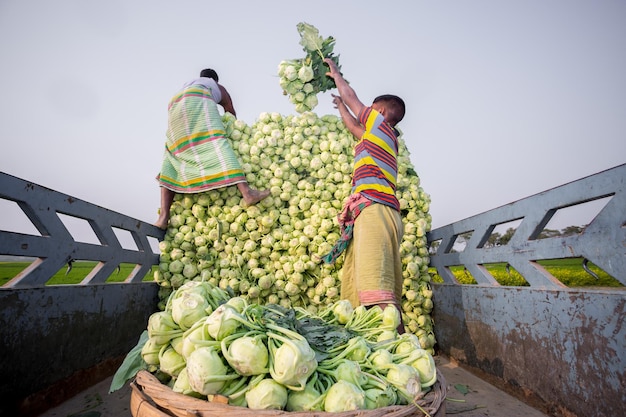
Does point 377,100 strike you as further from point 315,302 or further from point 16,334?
point 16,334

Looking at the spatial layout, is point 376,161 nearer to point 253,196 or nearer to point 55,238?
point 253,196

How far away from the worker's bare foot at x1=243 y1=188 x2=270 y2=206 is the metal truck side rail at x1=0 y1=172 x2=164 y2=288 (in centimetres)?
120

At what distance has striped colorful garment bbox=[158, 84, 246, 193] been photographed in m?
3.70

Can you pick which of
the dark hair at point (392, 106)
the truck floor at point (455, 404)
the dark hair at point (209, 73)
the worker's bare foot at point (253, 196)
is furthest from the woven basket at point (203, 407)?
the dark hair at point (209, 73)

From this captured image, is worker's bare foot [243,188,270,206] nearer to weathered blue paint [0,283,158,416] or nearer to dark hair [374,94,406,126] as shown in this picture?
weathered blue paint [0,283,158,416]

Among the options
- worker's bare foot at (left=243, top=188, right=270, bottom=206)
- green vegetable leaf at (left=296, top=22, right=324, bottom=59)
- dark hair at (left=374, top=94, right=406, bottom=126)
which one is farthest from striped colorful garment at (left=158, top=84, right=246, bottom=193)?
dark hair at (left=374, top=94, right=406, bottom=126)

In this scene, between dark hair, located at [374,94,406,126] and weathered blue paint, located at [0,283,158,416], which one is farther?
dark hair, located at [374,94,406,126]

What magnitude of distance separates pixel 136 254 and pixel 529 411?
11.9 feet

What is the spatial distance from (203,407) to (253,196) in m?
2.69

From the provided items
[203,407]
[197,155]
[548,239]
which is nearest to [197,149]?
[197,155]

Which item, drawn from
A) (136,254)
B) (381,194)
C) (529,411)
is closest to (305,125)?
(381,194)

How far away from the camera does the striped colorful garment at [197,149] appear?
3.70 metres

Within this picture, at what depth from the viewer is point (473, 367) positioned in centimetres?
318

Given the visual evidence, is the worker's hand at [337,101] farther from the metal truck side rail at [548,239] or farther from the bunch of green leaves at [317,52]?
the metal truck side rail at [548,239]
